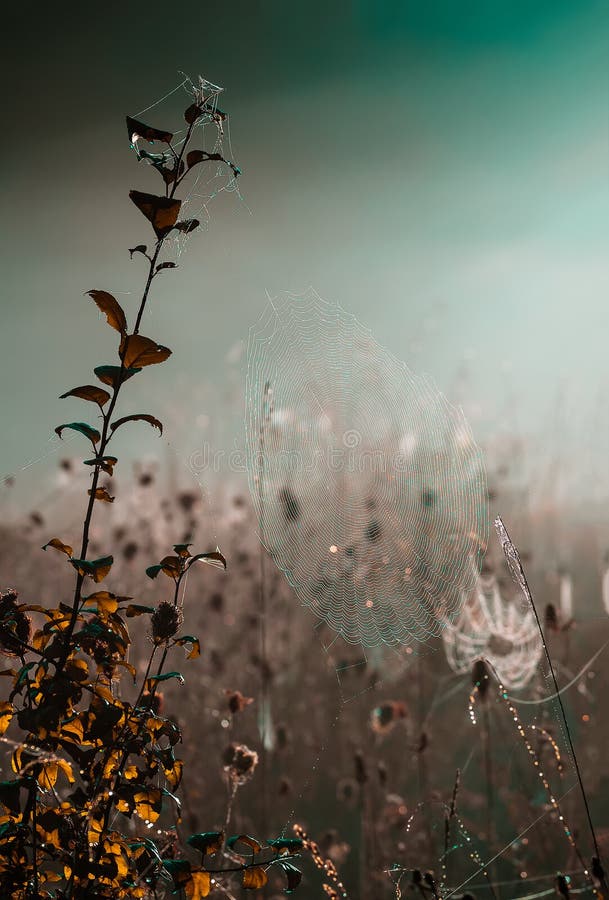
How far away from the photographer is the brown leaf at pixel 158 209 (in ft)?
4.33

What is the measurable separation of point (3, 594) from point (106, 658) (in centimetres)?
22

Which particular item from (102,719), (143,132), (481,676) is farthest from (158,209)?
(481,676)

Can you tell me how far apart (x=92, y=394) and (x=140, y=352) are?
0.11 metres

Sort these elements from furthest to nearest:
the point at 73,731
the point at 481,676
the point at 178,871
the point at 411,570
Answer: the point at 411,570 < the point at 481,676 < the point at 73,731 < the point at 178,871

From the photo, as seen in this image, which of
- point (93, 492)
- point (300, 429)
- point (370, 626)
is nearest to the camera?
point (93, 492)

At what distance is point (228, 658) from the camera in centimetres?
532

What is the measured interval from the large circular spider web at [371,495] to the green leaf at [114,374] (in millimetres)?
1662

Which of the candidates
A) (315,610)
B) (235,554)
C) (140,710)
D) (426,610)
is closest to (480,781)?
(426,610)

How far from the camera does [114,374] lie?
1313 mm

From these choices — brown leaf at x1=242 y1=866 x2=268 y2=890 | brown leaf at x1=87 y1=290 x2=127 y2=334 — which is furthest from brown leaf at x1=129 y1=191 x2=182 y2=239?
brown leaf at x1=242 y1=866 x2=268 y2=890

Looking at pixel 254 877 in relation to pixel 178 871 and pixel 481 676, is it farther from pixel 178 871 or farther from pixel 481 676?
pixel 481 676

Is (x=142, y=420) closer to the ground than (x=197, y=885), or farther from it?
farther from it

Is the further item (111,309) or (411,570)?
(411,570)

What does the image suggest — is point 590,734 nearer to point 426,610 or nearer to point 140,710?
point 426,610
